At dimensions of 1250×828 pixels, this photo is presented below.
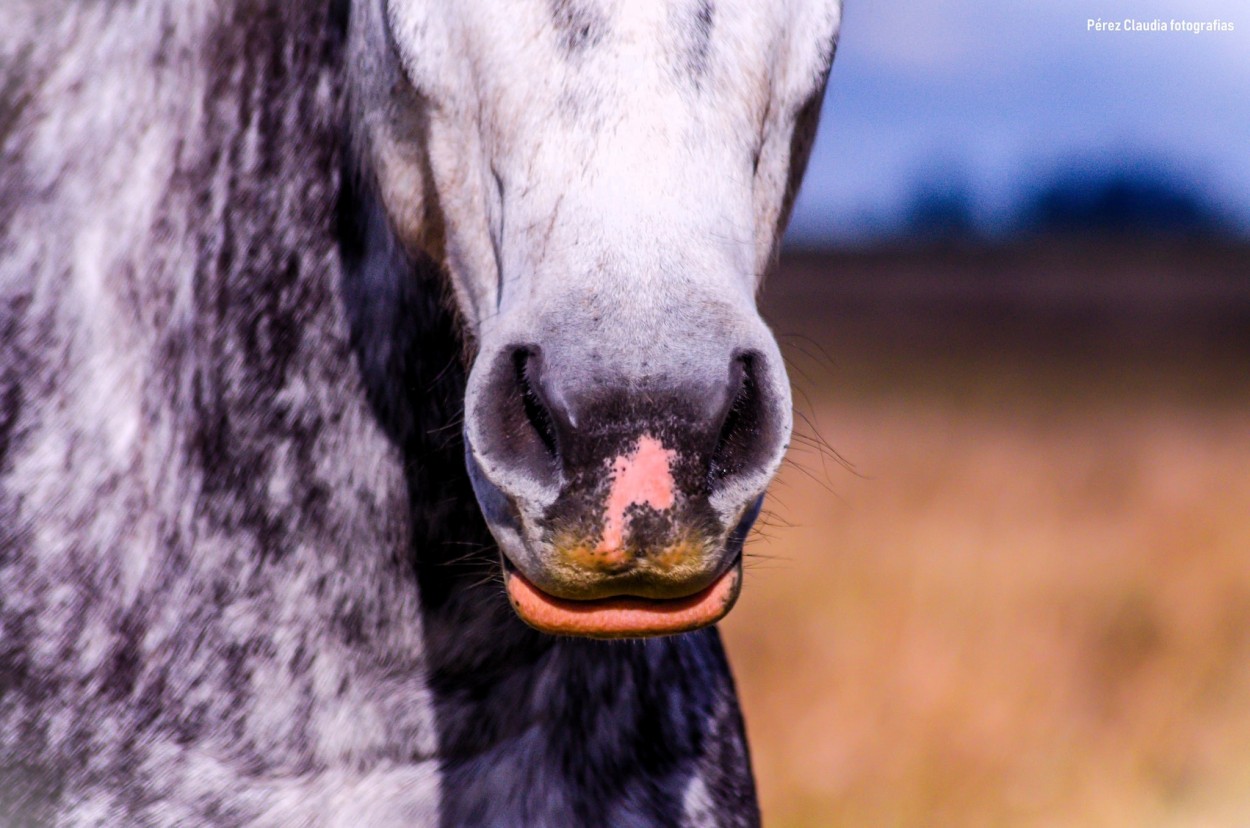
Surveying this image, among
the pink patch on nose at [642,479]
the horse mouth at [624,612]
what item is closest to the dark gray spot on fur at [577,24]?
the pink patch on nose at [642,479]

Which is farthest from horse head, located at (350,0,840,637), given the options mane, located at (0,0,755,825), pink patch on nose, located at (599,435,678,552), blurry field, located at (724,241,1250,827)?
blurry field, located at (724,241,1250,827)

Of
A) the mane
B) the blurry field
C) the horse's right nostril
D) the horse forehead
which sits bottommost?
the blurry field

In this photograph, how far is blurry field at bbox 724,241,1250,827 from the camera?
4586mm

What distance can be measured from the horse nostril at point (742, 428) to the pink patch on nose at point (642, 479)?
6 centimetres

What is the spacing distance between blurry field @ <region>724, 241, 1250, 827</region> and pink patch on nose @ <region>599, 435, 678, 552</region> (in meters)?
1.12

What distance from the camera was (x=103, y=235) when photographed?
6.08 feet

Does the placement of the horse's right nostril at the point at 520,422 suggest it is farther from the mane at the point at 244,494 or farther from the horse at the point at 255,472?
the mane at the point at 244,494

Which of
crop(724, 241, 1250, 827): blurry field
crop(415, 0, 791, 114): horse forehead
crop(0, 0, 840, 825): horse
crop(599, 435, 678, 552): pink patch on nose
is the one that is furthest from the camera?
crop(724, 241, 1250, 827): blurry field

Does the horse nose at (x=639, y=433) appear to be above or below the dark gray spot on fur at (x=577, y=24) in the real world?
below

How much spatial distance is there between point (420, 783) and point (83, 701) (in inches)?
19.1

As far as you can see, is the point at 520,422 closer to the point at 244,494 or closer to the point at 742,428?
the point at 742,428

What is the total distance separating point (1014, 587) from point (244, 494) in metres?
4.74

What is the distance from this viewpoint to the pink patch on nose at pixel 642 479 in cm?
116

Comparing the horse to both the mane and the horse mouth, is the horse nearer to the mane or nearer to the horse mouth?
the mane
